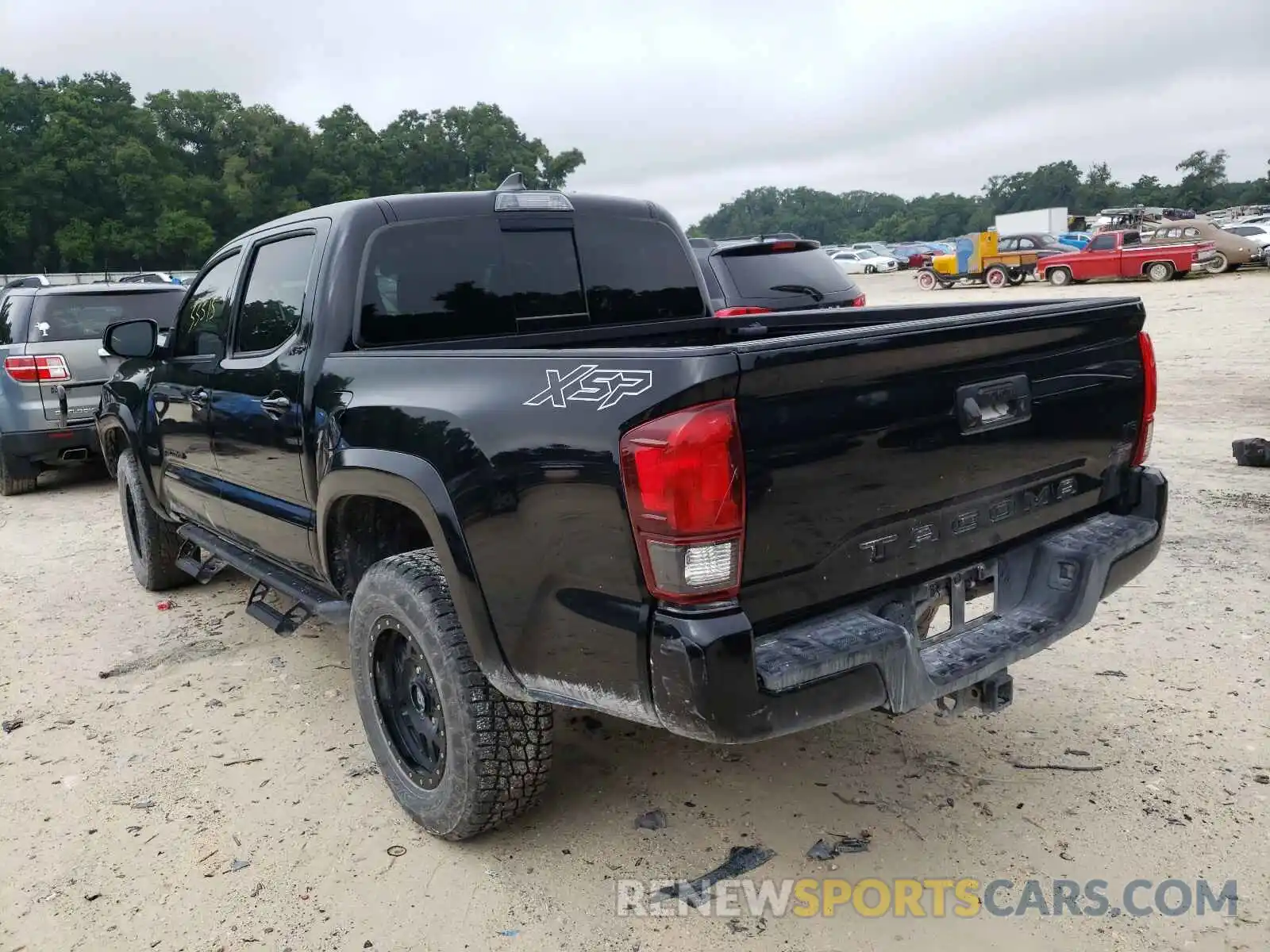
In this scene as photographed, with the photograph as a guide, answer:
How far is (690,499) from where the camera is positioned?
6.73 ft

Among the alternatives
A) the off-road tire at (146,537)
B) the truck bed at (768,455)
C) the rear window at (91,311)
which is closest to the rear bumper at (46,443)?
the rear window at (91,311)

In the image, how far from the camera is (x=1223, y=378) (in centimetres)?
1090

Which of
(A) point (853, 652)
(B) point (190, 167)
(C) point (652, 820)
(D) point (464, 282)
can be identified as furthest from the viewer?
(B) point (190, 167)

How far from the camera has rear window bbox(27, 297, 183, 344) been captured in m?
8.29

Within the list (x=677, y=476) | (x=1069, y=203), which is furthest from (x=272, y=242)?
(x=1069, y=203)

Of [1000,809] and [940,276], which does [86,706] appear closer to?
[1000,809]

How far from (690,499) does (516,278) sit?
1.84 meters

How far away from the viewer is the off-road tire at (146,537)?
5.43 m

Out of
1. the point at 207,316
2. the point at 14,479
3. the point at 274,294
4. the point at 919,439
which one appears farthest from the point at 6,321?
the point at 919,439

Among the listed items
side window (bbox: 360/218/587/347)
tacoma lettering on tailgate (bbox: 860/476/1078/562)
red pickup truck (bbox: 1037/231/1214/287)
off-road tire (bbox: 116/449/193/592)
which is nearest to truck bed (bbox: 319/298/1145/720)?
tacoma lettering on tailgate (bbox: 860/476/1078/562)

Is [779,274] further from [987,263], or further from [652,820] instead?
[987,263]

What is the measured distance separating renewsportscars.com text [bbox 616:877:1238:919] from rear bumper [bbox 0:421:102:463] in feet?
24.6

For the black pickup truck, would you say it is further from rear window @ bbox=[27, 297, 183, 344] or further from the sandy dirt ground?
rear window @ bbox=[27, 297, 183, 344]

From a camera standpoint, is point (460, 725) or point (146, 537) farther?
point (146, 537)
